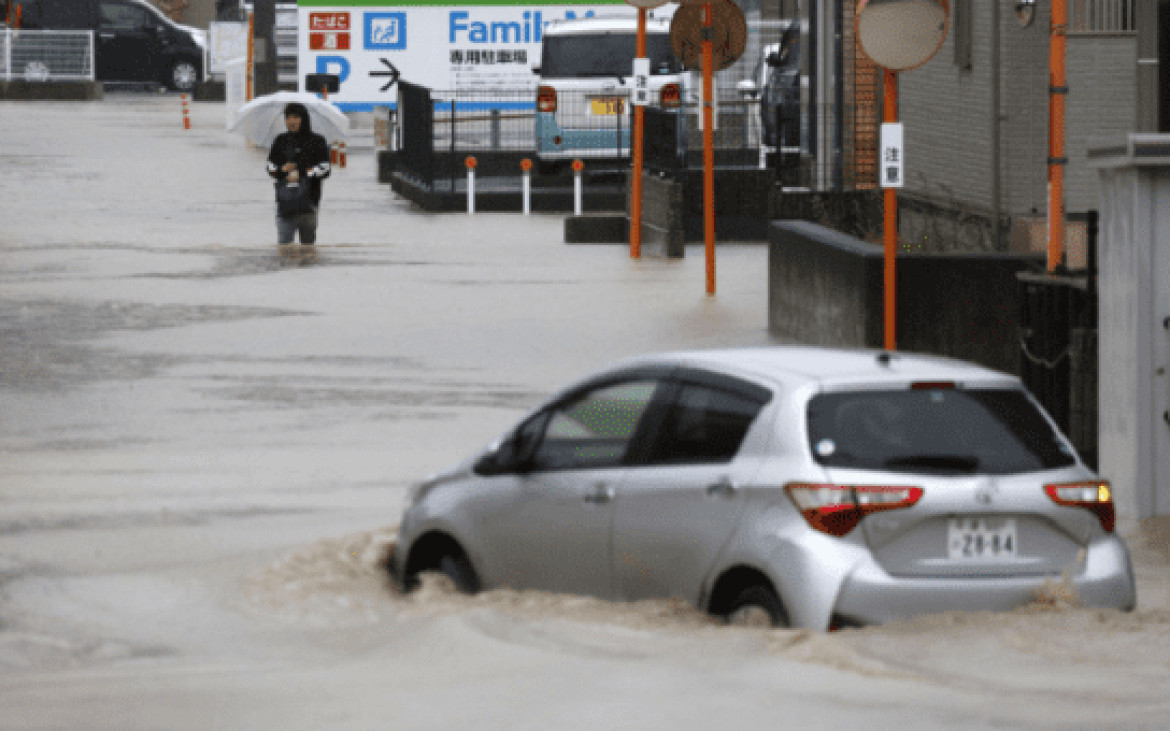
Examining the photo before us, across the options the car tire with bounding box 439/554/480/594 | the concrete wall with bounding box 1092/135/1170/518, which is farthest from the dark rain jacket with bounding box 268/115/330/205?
the car tire with bounding box 439/554/480/594

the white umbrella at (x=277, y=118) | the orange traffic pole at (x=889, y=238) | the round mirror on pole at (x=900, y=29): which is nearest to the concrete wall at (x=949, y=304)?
the orange traffic pole at (x=889, y=238)

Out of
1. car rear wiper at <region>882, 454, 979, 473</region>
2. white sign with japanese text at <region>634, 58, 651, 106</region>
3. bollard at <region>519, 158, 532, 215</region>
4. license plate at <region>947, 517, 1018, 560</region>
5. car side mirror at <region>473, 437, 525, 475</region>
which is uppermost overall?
white sign with japanese text at <region>634, 58, 651, 106</region>

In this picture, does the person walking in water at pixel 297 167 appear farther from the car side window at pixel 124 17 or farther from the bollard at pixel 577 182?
the car side window at pixel 124 17

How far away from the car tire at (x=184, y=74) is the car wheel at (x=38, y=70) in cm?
459

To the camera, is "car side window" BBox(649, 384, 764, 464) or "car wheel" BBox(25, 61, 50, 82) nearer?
"car side window" BBox(649, 384, 764, 464)

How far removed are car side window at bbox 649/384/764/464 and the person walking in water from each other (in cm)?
1899

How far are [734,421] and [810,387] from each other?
33 cm

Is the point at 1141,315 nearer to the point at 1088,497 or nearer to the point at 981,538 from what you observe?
the point at 1088,497

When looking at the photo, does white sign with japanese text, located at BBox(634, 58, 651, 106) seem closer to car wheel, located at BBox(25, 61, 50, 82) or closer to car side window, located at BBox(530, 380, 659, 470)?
car side window, located at BBox(530, 380, 659, 470)

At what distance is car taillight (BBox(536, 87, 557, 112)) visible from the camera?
3631 centimetres

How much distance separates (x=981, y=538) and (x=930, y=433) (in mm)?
402

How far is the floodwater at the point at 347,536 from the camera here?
8.30m

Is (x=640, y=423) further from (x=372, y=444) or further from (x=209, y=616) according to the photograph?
(x=372, y=444)

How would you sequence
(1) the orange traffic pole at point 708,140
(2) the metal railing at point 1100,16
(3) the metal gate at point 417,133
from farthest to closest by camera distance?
(3) the metal gate at point 417,133
(1) the orange traffic pole at point 708,140
(2) the metal railing at point 1100,16
